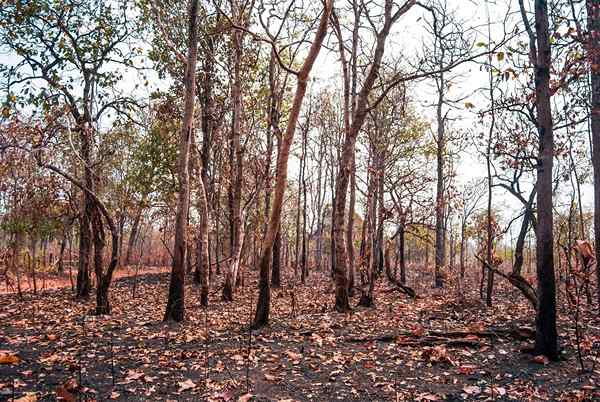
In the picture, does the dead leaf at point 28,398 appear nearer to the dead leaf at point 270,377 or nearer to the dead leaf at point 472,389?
the dead leaf at point 270,377

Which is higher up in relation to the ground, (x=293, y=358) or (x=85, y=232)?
(x=85, y=232)

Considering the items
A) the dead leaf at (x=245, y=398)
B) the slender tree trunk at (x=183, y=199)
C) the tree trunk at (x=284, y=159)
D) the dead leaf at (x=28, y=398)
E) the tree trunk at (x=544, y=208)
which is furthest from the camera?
the slender tree trunk at (x=183, y=199)

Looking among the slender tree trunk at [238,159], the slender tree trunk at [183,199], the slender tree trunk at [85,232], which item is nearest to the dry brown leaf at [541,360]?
the slender tree trunk at [183,199]

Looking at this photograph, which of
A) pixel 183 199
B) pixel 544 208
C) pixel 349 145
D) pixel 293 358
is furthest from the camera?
pixel 349 145

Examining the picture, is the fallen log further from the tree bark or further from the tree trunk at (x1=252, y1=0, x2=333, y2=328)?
the tree bark

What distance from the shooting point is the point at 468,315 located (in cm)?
1041

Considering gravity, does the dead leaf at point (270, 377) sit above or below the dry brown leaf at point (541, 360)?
below

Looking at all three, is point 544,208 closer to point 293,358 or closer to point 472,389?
point 472,389

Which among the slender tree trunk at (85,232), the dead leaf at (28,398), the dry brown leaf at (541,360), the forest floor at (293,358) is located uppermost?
the slender tree trunk at (85,232)

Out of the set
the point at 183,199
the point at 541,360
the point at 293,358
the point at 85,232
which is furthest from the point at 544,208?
the point at 85,232

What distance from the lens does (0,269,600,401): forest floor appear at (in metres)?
5.12

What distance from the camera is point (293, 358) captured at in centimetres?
650

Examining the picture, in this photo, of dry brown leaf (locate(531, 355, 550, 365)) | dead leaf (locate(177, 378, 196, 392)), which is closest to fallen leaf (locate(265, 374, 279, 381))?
dead leaf (locate(177, 378, 196, 392))

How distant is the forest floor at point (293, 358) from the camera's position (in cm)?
512
